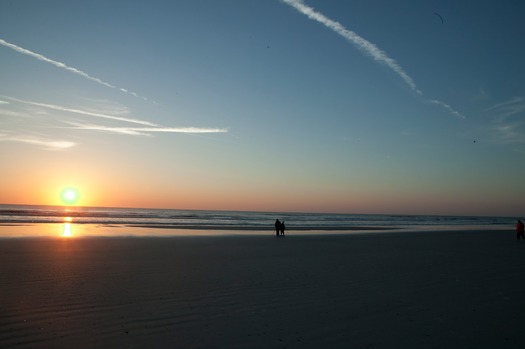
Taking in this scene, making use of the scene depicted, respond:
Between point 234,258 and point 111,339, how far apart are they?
9148 millimetres

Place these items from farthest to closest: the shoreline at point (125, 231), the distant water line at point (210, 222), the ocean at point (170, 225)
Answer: the distant water line at point (210, 222) < the ocean at point (170, 225) < the shoreline at point (125, 231)

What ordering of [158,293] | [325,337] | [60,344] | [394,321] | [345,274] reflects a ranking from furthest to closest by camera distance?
[345,274] → [158,293] → [394,321] → [325,337] → [60,344]

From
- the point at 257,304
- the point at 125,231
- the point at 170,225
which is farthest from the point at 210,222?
the point at 257,304

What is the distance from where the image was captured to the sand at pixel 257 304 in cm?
587

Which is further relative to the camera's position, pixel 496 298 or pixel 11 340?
pixel 496 298

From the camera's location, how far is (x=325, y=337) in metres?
5.95

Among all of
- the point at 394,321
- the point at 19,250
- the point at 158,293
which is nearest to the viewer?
the point at 394,321

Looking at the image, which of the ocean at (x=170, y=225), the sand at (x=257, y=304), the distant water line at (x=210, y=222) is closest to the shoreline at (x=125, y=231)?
the ocean at (x=170, y=225)

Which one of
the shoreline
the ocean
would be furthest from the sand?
the ocean

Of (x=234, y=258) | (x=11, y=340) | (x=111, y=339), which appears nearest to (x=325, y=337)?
(x=111, y=339)

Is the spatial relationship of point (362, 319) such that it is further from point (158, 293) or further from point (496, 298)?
point (158, 293)

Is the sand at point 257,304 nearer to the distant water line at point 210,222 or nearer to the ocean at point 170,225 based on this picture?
the ocean at point 170,225

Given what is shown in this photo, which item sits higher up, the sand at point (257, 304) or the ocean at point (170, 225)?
the sand at point (257, 304)

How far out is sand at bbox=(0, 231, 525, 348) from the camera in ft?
19.2
